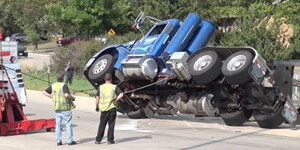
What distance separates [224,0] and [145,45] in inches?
1070

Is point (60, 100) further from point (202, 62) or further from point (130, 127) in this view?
point (202, 62)

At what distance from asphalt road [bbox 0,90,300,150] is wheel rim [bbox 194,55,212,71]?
150cm

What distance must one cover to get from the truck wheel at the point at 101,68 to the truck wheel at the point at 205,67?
8.51ft

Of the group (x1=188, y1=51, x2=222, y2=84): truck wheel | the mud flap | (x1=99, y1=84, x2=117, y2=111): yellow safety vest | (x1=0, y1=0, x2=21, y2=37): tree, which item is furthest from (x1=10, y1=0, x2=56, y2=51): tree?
(x1=99, y1=84, x2=117, y2=111): yellow safety vest

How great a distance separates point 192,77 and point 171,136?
79.1 inches

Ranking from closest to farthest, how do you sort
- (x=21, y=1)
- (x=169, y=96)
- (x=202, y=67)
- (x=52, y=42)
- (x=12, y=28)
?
(x=202, y=67)
(x=169, y=96)
(x=21, y=1)
(x=52, y=42)
(x=12, y=28)

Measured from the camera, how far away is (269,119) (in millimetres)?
13703

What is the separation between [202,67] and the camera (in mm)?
14188

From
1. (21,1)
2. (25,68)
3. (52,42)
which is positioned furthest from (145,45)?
(52,42)

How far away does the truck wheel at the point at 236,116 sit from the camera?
46.7ft

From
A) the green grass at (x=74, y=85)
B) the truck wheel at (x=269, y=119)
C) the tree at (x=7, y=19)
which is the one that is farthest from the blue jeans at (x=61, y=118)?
the tree at (x=7, y=19)

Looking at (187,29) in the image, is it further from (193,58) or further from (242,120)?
(242,120)

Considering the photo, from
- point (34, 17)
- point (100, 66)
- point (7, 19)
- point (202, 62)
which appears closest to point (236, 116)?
point (202, 62)

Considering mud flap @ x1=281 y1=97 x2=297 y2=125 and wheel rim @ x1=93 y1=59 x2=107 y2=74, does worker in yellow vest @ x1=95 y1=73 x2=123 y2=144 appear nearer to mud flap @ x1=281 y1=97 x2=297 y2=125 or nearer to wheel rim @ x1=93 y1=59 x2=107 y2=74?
mud flap @ x1=281 y1=97 x2=297 y2=125
